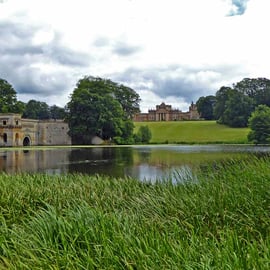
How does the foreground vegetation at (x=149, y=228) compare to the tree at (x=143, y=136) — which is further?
the tree at (x=143, y=136)

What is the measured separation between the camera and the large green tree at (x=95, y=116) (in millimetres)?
59594

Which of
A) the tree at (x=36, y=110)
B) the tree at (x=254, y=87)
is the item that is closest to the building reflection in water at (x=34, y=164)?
the tree at (x=36, y=110)

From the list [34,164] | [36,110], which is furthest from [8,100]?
[34,164]

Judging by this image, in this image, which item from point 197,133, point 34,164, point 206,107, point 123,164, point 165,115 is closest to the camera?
point 123,164

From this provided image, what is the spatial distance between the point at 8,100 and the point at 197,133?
37.5 metres

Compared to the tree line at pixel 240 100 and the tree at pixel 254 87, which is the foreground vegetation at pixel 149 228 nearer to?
the tree line at pixel 240 100

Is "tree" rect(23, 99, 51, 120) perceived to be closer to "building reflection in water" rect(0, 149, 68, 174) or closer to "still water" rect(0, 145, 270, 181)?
"still water" rect(0, 145, 270, 181)

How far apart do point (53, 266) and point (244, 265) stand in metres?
1.70

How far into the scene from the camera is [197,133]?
79.5m

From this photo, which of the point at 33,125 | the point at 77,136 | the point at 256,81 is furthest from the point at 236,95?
the point at 33,125

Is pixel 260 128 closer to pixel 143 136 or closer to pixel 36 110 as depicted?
pixel 143 136

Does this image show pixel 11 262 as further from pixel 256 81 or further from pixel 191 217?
pixel 256 81

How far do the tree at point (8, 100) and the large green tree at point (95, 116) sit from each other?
34.1 feet

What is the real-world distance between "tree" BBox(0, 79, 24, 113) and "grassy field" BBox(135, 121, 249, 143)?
2530 centimetres
